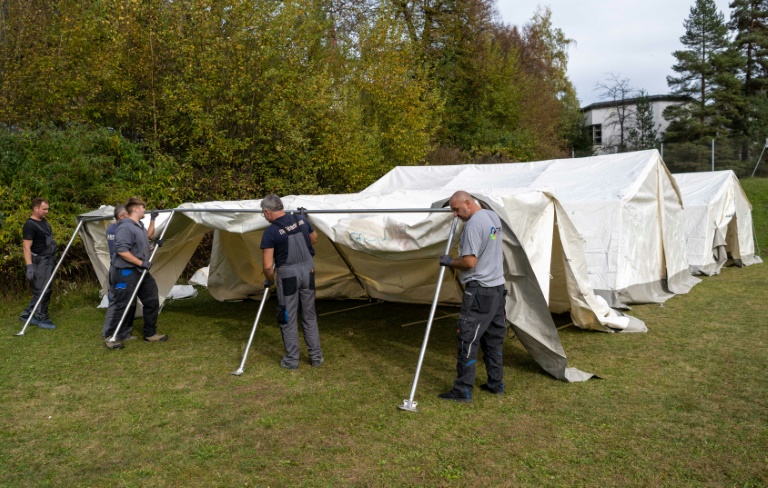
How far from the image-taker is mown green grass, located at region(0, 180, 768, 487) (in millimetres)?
3629

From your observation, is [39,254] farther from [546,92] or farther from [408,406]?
[546,92]

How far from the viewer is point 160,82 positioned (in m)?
12.5

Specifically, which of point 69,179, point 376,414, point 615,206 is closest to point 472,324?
point 376,414

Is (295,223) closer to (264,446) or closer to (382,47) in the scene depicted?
(264,446)

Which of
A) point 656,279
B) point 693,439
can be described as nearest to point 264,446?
point 693,439

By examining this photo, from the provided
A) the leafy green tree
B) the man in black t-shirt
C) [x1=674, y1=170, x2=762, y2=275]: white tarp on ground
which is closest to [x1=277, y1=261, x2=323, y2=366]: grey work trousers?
the man in black t-shirt

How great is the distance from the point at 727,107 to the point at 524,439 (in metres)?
35.0

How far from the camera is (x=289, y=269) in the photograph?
222 inches

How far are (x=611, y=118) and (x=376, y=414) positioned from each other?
1639 inches

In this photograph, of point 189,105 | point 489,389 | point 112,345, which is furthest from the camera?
point 189,105

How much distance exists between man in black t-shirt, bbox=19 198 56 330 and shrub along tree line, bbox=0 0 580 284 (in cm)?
224

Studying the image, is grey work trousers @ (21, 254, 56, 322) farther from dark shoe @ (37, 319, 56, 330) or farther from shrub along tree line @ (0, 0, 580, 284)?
shrub along tree line @ (0, 0, 580, 284)

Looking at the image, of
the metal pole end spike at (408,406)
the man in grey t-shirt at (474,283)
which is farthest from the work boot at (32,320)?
the man in grey t-shirt at (474,283)

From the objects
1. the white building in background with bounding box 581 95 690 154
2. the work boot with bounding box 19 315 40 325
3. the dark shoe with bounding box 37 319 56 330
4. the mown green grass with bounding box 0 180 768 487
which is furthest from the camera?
the white building in background with bounding box 581 95 690 154
